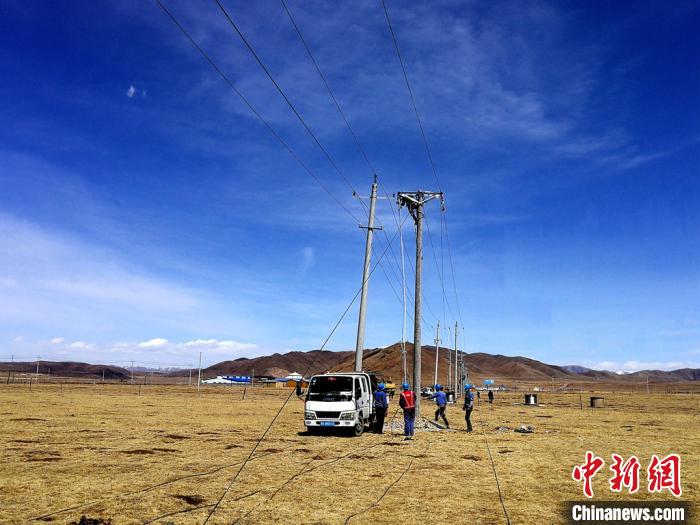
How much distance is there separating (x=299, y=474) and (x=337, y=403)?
806cm

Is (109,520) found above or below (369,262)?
below

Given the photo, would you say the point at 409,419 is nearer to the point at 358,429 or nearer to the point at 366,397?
the point at 358,429

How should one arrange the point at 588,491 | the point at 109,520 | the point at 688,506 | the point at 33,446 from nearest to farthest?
1. the point at 109,520
2. the point at 688,506
3. the point at 588,491
4. the point at 33,446

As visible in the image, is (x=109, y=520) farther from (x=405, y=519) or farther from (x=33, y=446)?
(x=33, y=446)

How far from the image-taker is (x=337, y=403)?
2059 centimetres

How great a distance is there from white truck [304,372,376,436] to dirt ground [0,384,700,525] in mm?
639

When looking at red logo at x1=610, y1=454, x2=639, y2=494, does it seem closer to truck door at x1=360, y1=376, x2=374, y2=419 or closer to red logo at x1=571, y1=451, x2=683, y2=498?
red logo at x1=571, y1=451, x2=683, y2=498

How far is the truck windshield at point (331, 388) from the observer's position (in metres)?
20.9

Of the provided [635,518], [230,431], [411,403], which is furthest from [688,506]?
[230,431]

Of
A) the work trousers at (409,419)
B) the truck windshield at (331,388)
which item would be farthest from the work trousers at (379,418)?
the truck windshield at (331,388)

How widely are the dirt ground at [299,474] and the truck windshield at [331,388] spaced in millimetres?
1502

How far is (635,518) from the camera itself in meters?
9.12

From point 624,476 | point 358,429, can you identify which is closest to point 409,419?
point 358,429

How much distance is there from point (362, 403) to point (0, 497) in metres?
13.6
